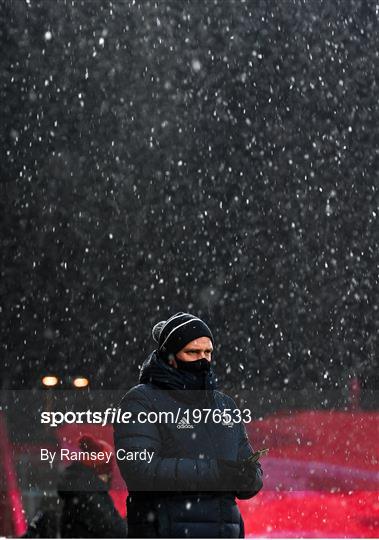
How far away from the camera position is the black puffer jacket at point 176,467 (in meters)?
1.34

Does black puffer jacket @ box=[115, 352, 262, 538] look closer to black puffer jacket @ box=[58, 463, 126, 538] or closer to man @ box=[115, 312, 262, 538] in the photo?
man @ box=[115, 312, 262, 538]

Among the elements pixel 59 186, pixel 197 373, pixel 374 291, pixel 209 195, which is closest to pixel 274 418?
pixel 374 291

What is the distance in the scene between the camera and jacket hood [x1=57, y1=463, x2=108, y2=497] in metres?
1.78

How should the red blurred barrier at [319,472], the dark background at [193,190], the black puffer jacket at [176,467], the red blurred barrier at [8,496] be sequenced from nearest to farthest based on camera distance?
the black puffer jacket at [176,467] → the red blurred barrier at [8,496] → the red blurred barrier at [319,472] → the dark background at [193,190]

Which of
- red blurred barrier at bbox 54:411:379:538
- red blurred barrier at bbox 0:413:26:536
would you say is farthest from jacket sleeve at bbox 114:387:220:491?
red blurred barrier at bbox 54:411:379:538

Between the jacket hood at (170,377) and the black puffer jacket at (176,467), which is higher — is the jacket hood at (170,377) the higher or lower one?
the higher one

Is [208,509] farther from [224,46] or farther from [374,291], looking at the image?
[224,46]

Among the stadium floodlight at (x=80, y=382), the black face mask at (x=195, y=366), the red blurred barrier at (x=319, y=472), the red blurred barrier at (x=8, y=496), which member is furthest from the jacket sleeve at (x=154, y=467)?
the stadium floodlight at (x=80, y=382)

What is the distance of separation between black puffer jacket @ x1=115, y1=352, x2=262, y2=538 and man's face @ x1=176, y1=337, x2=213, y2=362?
2.1 inches

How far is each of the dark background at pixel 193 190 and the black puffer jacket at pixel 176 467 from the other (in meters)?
3.56

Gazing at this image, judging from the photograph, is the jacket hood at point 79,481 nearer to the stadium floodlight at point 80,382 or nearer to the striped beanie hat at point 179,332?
the striped beanie hat at point 179,332

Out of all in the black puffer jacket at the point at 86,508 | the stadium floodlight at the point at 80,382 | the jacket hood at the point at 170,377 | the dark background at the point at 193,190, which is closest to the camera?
the jacket hood at the point at 170,377

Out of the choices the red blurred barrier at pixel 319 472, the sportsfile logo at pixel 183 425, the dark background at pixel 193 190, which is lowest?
the red blurred barrier at pixel 319 472

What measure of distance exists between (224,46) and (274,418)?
516 centimetres
